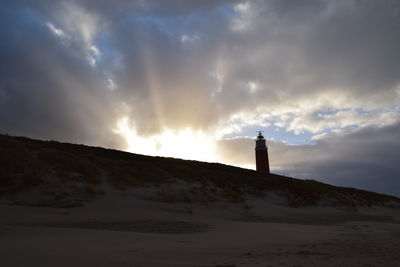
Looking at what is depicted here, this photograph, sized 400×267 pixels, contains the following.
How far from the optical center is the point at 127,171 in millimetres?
22453

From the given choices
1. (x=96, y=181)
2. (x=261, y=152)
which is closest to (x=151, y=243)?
(x=96, y=181)

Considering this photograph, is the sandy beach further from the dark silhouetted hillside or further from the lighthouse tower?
the lighthouse tower

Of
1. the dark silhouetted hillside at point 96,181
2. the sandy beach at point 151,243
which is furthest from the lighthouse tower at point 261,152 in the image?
the sandy beach at point 151,243

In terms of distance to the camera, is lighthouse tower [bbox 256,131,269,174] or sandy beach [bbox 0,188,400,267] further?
lighthouse tower [bbox 256,131,269,174]

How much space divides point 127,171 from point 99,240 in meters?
14.7

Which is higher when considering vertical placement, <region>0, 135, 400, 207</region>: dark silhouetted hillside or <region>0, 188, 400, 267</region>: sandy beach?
<region>0, 135, 400, 207</region>: dark silhouetted hillside

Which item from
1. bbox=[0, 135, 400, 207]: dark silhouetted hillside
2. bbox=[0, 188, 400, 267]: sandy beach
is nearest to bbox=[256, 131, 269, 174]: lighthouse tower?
bbox=[0, 135, 400, 207]: dark silhouetted hillside

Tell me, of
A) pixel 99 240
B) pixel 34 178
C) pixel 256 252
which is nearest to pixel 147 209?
pixel 34 178

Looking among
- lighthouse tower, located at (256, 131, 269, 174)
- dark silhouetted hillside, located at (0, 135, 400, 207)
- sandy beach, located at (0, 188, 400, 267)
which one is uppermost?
lighthouse tower, located at (256, 131, 269, 174)

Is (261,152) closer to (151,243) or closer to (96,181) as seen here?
(96,181)

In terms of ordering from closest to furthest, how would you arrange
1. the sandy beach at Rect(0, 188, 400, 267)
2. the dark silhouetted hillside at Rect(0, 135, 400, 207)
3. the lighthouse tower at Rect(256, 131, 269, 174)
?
the sandy beach at Rect(0, 188, 400, 267) → the dark silhouetted hillside at Rect(0, 135, 400, 207) → the lighthouse tower at Rect(256, 131, 269, 174)

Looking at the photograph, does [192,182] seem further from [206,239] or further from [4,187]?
[206,239]

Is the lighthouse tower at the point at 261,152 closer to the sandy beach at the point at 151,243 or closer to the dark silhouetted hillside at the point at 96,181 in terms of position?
the dark silhouetted hillside at the point at 96,181

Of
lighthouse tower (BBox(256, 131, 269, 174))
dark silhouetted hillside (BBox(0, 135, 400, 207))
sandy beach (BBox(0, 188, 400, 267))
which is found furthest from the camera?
lighthouse tower (BBox(256, 131, 269, 174))
